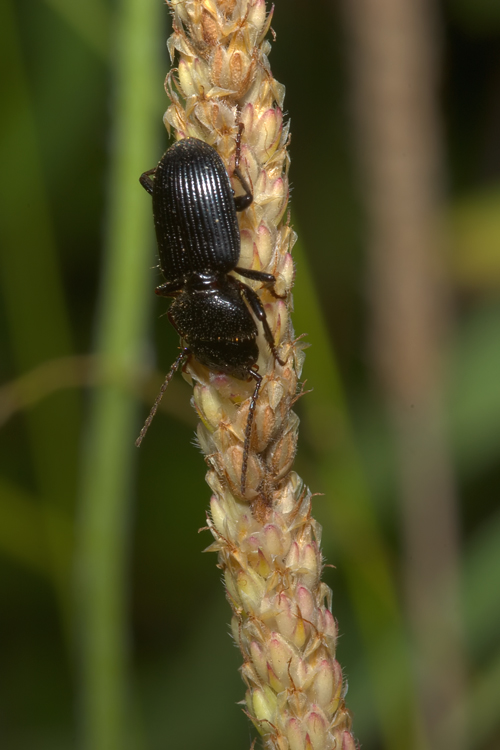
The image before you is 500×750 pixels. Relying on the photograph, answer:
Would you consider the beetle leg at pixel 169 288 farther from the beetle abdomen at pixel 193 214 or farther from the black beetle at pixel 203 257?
the beetle abdomen at pixel 193 214

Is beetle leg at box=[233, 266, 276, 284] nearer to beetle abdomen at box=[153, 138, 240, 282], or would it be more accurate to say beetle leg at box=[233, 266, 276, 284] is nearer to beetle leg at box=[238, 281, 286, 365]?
beetle leg at box=[238, 281, 286, 365]

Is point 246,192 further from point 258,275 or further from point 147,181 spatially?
point 147,181

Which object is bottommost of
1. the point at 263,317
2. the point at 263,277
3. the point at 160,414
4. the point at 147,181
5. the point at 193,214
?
the point at 160,414

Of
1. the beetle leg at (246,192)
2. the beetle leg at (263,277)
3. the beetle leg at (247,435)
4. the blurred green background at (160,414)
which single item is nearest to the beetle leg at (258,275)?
the beetle leg at (263,277)

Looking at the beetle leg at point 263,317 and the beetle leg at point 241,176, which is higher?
the beetle leg at point 241,176

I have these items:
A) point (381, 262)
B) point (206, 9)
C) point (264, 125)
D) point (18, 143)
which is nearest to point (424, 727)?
point (381, 262)

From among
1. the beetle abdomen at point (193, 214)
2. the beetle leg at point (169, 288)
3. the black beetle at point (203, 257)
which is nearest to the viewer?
the black beetle at point (203, 257)

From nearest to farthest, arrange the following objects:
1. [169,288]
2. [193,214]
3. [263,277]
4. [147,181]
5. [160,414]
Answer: [263,277], [193,214], [147,181], [169,288], [160,414]

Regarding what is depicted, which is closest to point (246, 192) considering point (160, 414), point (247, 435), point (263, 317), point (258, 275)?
point (258, 275)
